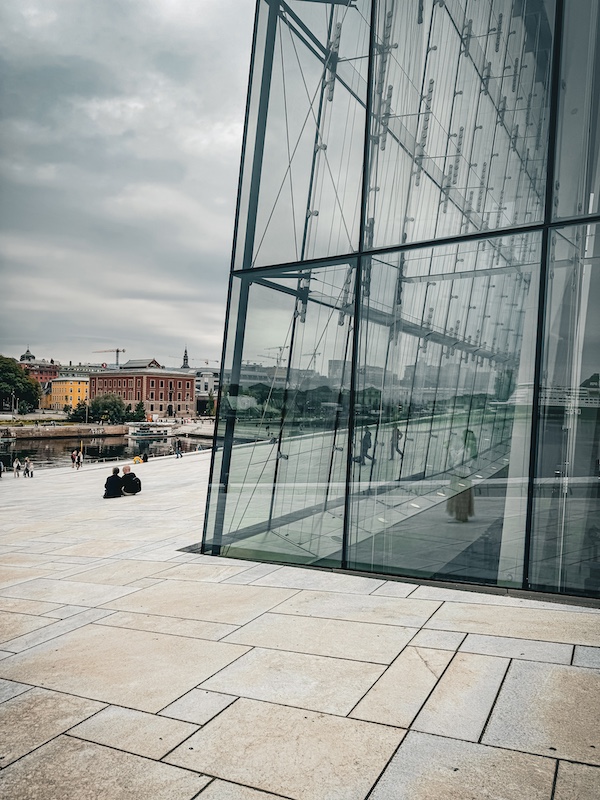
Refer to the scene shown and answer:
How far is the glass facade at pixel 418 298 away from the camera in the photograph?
7.45 m

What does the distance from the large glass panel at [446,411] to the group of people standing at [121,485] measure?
11.0m

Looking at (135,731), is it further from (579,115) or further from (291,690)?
(579,115)

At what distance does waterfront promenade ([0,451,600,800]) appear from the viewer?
3791 millimetres

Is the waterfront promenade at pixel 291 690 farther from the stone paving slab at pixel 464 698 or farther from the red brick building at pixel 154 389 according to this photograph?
the red brick building at pixel 154 389

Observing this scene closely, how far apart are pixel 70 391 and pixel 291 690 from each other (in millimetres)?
191467

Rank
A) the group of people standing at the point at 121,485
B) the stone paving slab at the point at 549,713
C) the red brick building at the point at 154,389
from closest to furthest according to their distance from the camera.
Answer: the stone paving slab at the point at 549,713
the group of people standing at the point at 121,485
the red brick building at the point at 154,389

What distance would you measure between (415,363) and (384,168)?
2674 millimetres

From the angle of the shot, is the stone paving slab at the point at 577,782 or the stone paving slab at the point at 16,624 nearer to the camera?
the stone paving slab at the point at 577,782

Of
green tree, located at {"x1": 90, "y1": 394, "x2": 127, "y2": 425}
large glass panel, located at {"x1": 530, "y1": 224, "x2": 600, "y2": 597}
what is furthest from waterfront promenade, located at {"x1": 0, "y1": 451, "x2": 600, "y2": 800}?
green tree, located at {"x1": 90, "y1": 394, "x2": 127, "y2": 425}

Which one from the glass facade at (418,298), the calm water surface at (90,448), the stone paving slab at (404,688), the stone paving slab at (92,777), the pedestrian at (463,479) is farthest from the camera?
the calm water surface at (90,448)

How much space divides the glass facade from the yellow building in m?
183

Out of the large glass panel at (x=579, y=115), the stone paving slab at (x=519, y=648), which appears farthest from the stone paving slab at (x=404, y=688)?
the large glass panel at (x=579, y=115)

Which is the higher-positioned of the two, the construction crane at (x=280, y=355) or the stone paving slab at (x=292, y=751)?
the construction crane at (x=280, y=355)

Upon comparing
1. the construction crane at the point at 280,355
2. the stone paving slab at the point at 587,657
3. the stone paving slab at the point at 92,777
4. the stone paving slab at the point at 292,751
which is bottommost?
the stone paving slab at the point at 92,777
